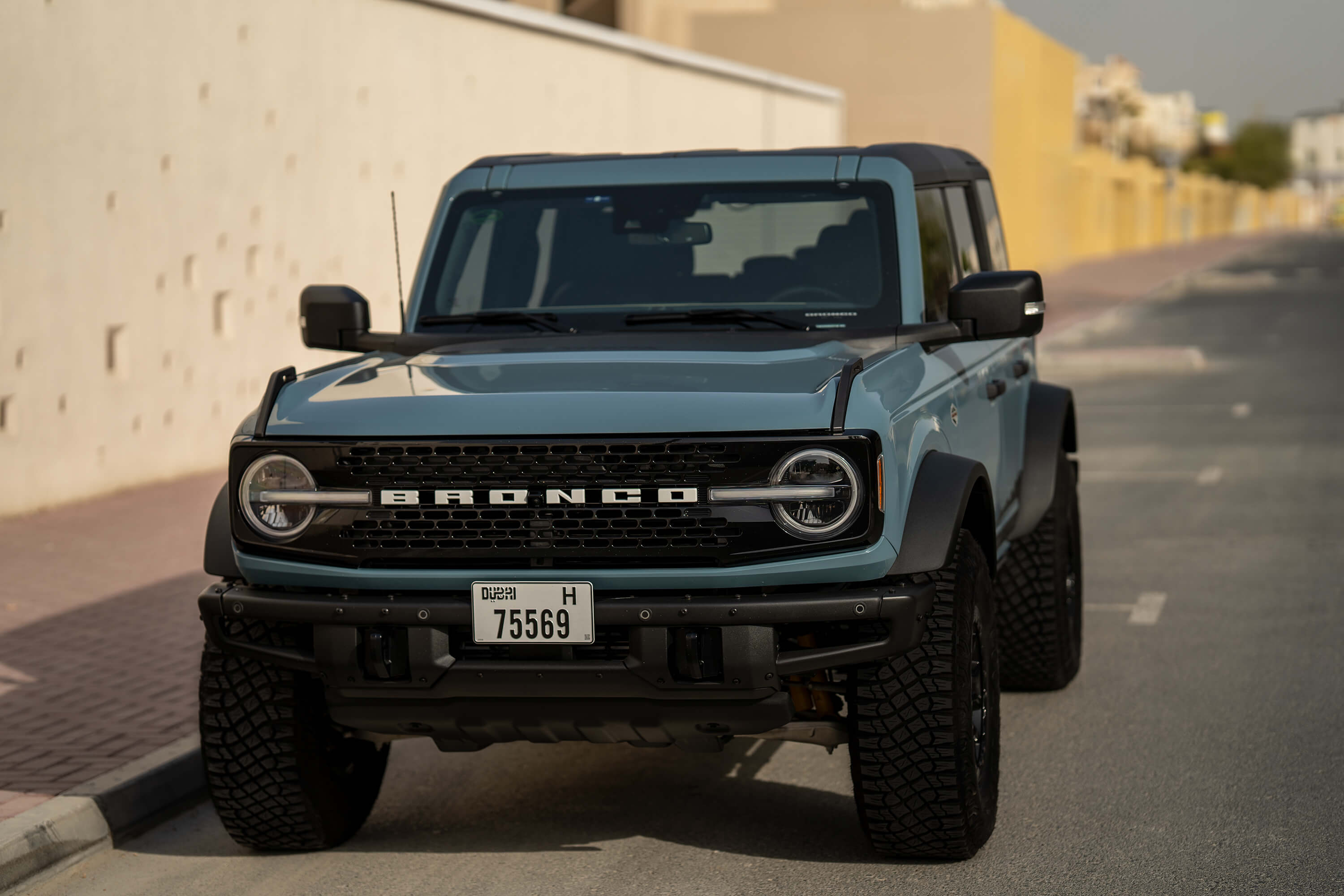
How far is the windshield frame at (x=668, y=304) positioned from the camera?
232 inches

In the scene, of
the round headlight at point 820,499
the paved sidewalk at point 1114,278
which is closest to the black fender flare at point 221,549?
the round headlight at point 820,499

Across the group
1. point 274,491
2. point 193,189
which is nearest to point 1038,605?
point 274,491

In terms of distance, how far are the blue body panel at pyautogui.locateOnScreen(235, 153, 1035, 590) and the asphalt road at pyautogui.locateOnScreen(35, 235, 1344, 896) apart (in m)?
0.92

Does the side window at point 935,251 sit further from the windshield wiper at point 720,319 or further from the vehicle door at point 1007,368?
the windshield wiper at point 720,319

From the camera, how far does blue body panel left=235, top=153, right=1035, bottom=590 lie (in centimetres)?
464

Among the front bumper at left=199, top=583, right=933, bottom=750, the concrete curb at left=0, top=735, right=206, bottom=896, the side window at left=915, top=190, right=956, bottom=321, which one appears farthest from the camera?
the side window at left=915, top=190, right=956, bottom=321

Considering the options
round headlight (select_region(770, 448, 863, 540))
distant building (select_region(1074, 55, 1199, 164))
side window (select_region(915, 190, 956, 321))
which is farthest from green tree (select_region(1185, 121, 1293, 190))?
round headlight (select_region(770, 448, 863, 540))

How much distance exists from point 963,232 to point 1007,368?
54cm

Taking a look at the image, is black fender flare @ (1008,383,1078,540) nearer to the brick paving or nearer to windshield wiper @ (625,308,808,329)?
windshield wiper @ (625,308,808,329)

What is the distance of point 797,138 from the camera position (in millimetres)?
33250

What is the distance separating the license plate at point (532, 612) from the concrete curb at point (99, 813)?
3.64 ft

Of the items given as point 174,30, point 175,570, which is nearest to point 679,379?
point 175,570

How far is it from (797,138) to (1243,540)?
904 inches

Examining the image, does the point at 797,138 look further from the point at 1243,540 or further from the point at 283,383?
the point at 283,383
